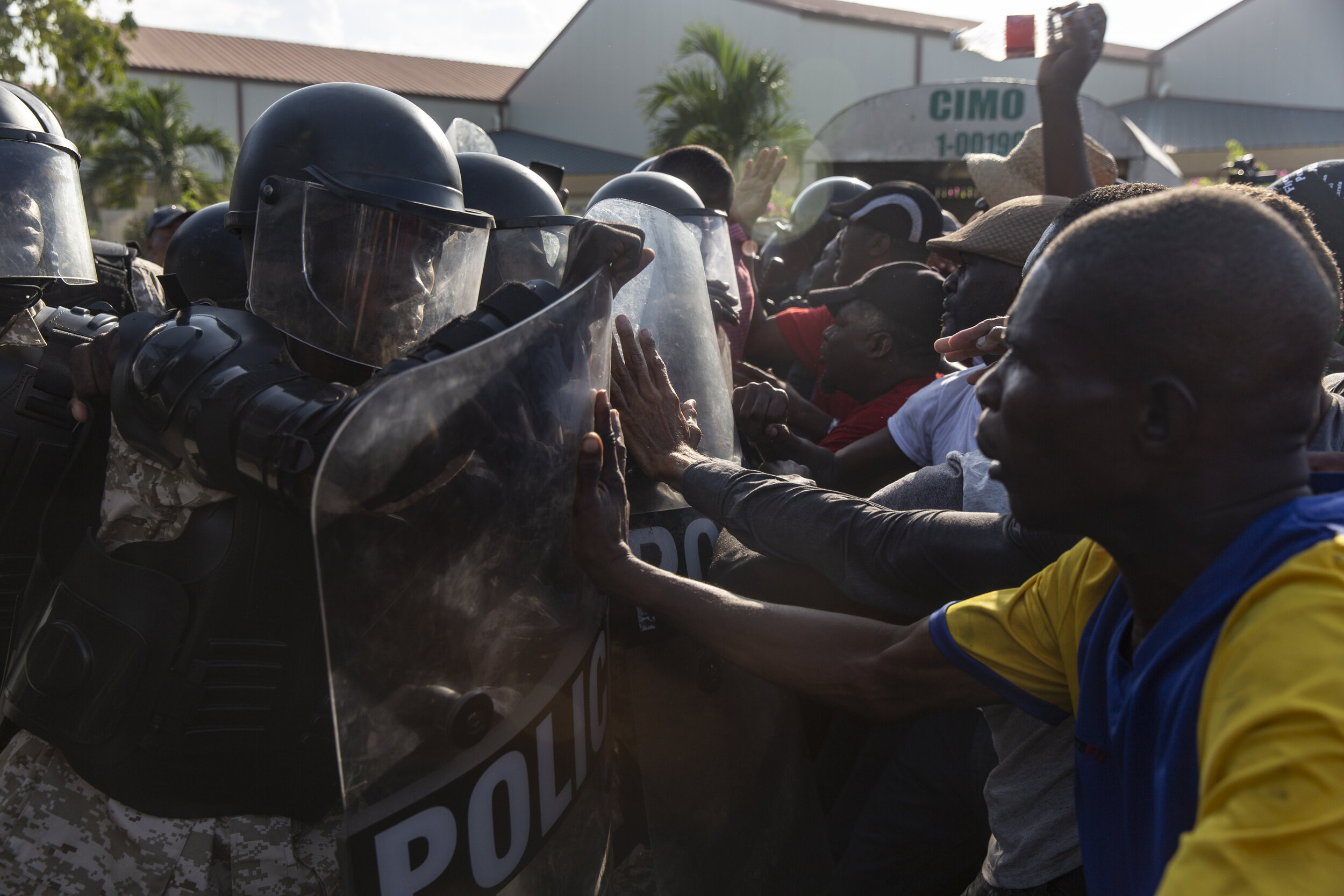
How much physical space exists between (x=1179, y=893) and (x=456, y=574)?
867 millimetres

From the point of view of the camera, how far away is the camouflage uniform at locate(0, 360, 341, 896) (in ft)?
5.24

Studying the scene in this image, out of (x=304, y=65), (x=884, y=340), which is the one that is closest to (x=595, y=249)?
(x=884, y=340)

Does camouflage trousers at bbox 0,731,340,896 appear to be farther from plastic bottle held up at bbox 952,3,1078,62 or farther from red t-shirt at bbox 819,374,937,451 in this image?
plastic bottle held up at bbox 952,3,1078,62

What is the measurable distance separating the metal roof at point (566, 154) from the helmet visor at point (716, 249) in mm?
22176

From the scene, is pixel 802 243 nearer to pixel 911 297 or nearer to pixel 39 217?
pixel 911 297

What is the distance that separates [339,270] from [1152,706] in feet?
4.81

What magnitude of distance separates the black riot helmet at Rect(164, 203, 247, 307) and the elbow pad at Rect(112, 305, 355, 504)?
62.0 inches

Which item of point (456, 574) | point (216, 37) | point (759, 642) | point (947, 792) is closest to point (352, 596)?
point (456, 574)

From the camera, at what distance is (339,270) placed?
1711mm

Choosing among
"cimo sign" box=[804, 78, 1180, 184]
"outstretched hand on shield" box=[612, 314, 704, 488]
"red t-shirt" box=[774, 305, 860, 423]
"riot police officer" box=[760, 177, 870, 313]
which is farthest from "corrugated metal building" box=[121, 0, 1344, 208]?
"outstretched hand on shield" box=[612, 314, 704, 488]

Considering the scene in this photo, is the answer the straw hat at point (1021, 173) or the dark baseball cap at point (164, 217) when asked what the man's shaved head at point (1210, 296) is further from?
the dark baseball cap at point (164, 217)

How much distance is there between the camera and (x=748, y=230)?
6.13 metres

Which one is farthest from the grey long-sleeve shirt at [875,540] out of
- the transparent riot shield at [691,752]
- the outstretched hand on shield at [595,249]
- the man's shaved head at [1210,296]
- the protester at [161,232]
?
the protester at [161,232]

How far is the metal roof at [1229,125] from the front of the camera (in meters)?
24.7
